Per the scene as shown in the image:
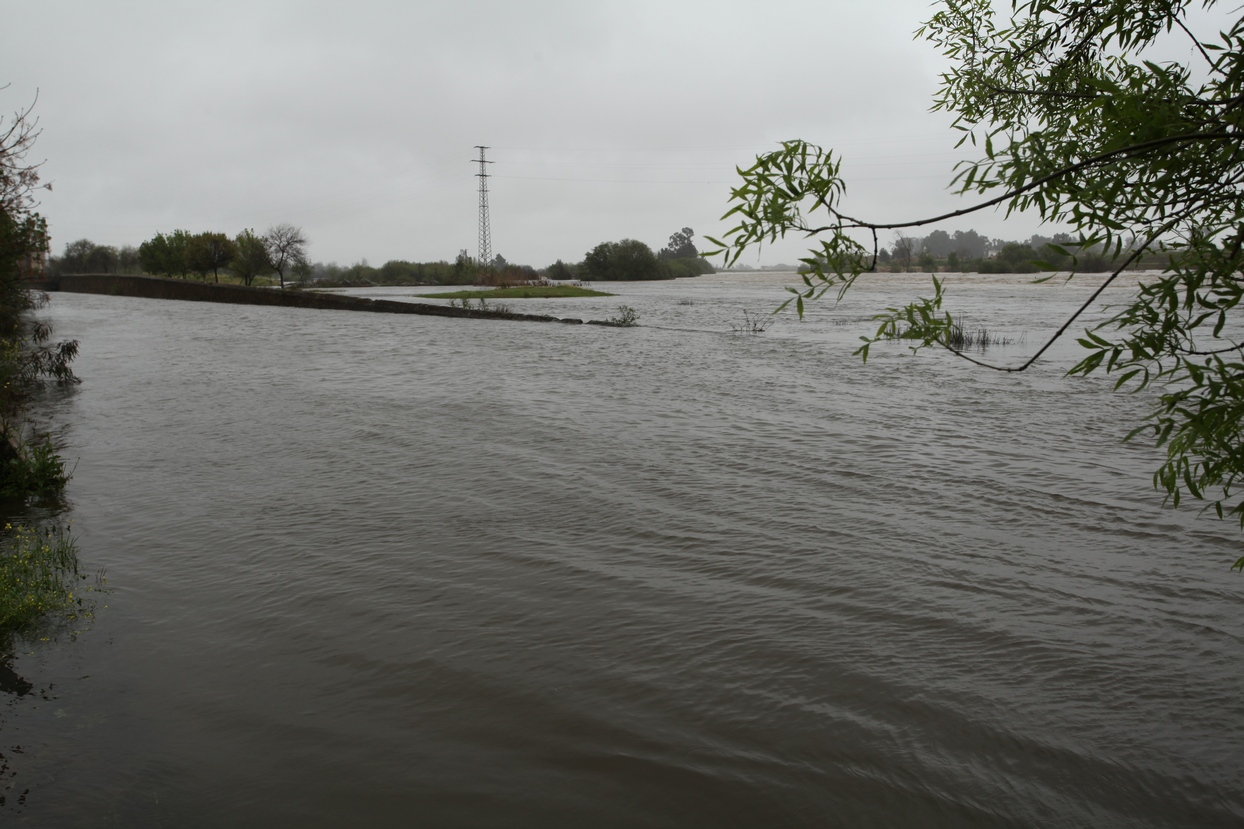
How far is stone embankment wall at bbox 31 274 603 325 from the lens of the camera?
133 feet

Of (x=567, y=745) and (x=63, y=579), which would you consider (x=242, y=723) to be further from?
(x=63, y=579)

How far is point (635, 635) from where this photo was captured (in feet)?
18.2

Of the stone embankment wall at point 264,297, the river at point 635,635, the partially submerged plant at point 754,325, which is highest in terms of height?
the stone embankment wall at point 264,297

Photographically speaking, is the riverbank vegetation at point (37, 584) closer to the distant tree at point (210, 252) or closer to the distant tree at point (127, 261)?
the distant tree at point (210, 252)

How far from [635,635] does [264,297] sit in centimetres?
4966

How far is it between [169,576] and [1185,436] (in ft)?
23.0

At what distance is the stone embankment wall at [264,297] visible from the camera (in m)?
40.4

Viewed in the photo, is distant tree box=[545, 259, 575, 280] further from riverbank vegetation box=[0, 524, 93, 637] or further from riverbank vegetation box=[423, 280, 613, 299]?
riverbank vegetation box=[0, 524, 93, 637]

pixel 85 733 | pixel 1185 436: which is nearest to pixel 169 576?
pixel 85 733

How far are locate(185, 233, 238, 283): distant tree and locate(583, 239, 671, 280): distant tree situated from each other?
156 feet

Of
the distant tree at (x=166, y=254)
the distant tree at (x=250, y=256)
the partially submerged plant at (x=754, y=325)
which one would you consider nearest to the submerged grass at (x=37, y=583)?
the partially submerged plant at (x=754, y=325)

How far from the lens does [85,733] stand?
169 inches

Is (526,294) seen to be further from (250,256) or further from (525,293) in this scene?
(250,256)

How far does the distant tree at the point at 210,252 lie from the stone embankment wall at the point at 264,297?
774cm
